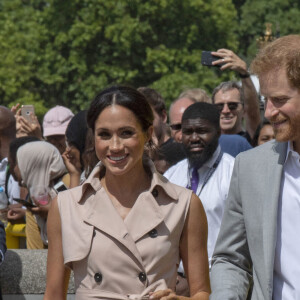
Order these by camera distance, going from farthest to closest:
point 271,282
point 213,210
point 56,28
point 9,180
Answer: point 56,28 → point 9,180 → point 213,210 → point 271,282

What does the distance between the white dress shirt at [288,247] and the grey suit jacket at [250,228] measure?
0.18 feet

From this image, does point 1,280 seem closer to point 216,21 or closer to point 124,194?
point 124,194

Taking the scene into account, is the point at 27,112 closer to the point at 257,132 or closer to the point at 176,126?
the point at 176,126

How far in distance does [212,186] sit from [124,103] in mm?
1825

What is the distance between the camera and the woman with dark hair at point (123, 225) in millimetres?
3516

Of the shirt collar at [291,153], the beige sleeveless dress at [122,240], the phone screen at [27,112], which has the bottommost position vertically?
the beige sleeveless dress at [122,240]

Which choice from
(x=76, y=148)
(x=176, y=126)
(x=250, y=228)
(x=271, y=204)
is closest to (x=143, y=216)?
(x=250, y=228)

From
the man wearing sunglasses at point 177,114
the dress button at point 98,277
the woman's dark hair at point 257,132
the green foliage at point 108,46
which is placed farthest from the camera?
the green foliage at point 108,46

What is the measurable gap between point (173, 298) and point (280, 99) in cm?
87

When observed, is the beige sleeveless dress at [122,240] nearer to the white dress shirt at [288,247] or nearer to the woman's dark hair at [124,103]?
the woman's dark hair at [124,103]

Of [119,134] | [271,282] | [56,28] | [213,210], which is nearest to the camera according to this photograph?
[271,282]

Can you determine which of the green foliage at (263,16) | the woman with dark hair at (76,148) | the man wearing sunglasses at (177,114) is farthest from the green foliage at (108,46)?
the woman with dark hair at (76,148)

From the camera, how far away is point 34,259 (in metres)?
5.46

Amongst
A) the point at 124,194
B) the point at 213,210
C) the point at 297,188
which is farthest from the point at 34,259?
the point at 297,188
